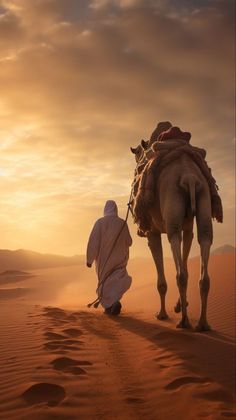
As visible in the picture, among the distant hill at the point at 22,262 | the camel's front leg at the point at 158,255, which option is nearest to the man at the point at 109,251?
the camel's front leg at the point at 158,255

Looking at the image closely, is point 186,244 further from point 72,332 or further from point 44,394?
point 44,394

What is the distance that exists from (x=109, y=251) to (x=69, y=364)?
4.88 m

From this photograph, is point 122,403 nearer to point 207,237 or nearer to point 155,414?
point 155,414

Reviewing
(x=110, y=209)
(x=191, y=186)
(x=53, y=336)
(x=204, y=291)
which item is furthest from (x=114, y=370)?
(x=110, y=209)

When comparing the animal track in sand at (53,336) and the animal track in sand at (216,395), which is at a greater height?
the animal track in sand at (53,336)

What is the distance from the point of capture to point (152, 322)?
23.6 feet

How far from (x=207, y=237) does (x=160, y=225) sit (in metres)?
1.34

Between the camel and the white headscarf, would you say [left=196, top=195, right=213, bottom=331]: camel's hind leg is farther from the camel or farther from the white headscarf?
the white headscarf

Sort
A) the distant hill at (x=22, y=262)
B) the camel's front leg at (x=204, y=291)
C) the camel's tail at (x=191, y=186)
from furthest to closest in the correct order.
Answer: the distant hill at (x=22, y=262)
the camel's tail at (x=191, y=186)
the camel's front leg at (x=204, y=291)

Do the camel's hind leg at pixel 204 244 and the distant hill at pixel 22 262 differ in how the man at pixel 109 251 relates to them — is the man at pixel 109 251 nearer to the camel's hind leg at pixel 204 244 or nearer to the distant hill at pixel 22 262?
the camel's hind leg at pixel 204 244

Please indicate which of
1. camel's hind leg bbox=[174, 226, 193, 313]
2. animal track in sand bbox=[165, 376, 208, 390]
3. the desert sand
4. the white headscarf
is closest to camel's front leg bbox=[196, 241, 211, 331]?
the desert sand

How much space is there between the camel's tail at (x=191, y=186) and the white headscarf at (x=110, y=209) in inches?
131

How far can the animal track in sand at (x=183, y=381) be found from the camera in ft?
12.5

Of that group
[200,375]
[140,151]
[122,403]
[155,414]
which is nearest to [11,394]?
[122,403]
